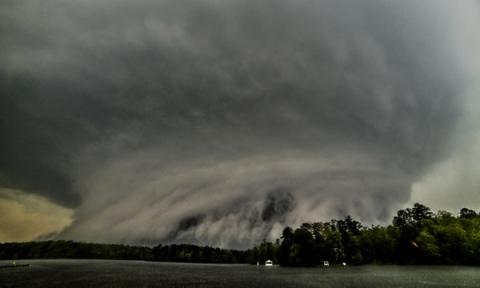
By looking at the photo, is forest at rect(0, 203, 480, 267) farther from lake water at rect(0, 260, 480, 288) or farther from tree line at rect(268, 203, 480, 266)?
lake water at rect(0, 260, 480, 288)

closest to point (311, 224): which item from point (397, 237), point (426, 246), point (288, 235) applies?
point (288, 235)

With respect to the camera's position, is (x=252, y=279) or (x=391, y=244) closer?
(x=252, y=279)

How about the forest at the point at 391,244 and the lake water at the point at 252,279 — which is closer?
the lake water at the point at 252,279

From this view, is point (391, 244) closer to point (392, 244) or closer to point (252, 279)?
point (392, 244)

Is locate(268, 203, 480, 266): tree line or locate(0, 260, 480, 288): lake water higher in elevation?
locate(268, 203, 480, 266): tree line

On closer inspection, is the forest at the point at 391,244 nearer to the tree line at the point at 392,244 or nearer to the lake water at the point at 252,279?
the tree line at the point at 392,244

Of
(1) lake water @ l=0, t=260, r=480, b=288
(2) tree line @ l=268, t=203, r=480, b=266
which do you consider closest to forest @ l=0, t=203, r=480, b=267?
(2) tree line @ l=268, t=203, r=480, b=266

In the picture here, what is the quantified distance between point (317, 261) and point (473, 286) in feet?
382

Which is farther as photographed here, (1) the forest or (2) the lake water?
(1) the forest

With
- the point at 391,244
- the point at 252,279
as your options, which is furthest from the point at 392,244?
the point at 252,279

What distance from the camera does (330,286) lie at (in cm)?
6394

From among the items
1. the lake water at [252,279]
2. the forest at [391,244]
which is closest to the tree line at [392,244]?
the forest at [391,244]

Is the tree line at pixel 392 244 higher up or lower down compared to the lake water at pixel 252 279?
higher up

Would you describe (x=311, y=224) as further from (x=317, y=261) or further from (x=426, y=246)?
(x=426, y=246)
